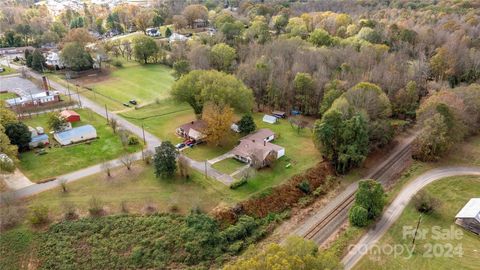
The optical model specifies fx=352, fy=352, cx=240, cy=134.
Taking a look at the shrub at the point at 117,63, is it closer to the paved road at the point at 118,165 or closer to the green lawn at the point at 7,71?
the green lawn at the point at 7,71

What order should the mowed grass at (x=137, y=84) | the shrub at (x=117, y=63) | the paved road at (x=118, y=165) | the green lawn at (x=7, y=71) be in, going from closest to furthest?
the paved road at (x=118, y=165)
the mowed grass at (x=137, y=84)
the green lawn at (x=7, y=71)
the shrub at (x=117, y=63)

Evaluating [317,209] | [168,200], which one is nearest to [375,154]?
[317,209]

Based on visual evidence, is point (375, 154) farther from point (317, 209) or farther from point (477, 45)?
point (477, 45)

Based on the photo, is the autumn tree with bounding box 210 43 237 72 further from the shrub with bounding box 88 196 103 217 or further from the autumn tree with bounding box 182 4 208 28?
the autumn tree with bounding box 182 4 208 28

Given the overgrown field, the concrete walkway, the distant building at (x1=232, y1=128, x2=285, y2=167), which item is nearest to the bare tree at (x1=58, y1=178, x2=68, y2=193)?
the concrete walkway

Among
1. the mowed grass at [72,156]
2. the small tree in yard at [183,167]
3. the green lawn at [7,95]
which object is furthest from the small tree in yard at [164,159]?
the green lawn at [7,95]

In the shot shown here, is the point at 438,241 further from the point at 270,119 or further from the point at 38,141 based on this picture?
the point at 38,141

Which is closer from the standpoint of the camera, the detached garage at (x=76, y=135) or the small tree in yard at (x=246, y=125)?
the detached garage at (x=76, y=135)
